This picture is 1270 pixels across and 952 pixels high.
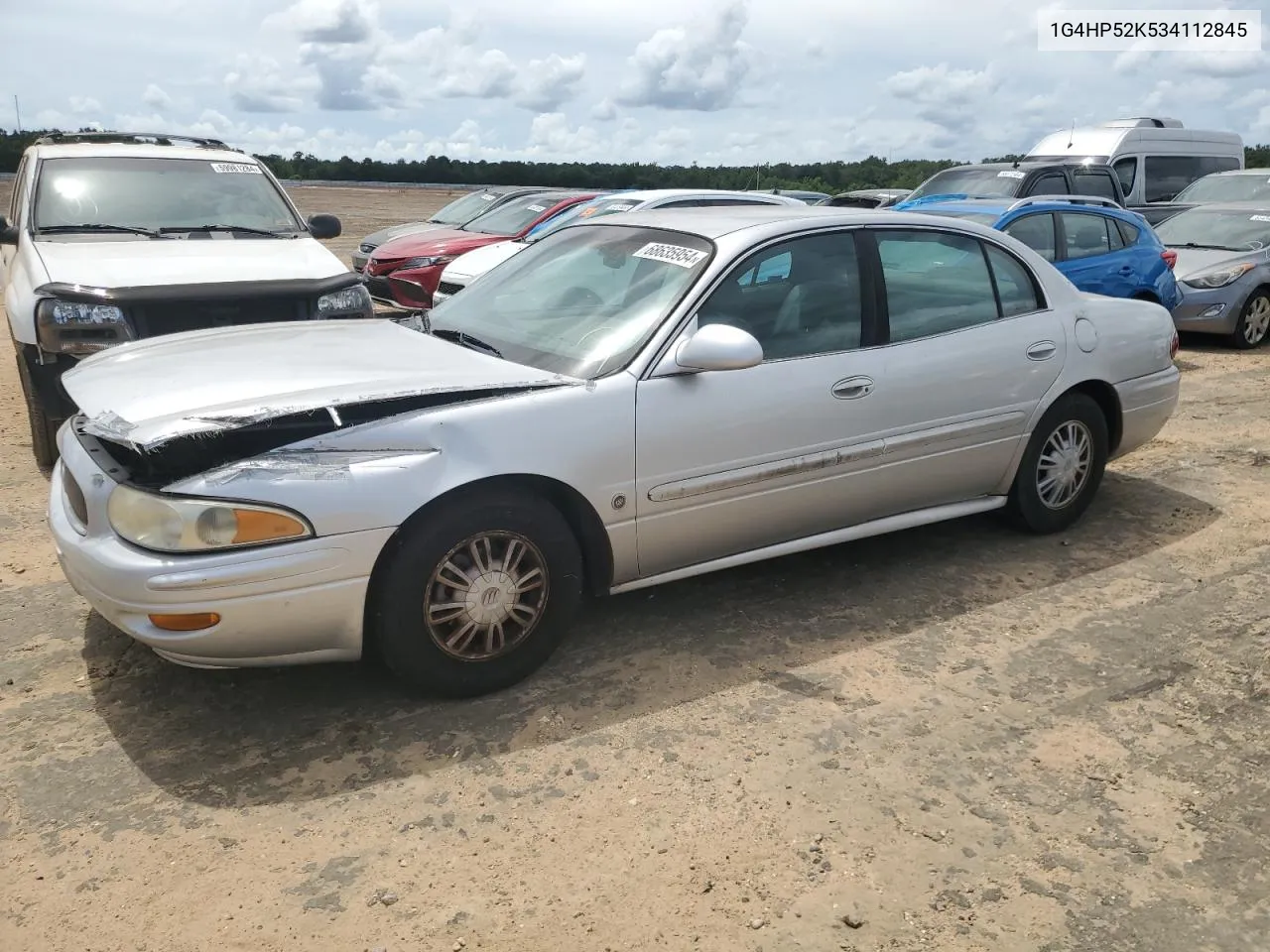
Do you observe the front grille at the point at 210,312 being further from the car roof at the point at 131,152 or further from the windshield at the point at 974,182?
the windshield at the point at 974,182

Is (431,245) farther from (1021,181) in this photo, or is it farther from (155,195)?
(1021,181)

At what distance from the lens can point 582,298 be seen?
4113 millimetres

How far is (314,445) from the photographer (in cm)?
311

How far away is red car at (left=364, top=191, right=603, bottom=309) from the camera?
424 inches

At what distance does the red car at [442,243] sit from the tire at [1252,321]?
712cm

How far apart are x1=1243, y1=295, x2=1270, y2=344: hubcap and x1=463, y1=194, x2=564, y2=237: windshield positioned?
762 centimetres

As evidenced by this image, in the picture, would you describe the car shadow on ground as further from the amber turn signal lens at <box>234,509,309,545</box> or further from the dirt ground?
the amber turn signal lens at <box>234,509,309,545</box>

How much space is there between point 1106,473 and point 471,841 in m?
4.83

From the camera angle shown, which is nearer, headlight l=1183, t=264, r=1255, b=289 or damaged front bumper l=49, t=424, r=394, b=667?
damaged front bumper l=49, t=424, r=394, b=667

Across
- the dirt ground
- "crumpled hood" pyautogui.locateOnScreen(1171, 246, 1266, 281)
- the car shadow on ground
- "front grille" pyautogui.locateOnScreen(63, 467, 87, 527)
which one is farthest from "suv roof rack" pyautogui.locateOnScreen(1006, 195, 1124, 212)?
"front grille" pyautogui.locateOnScreen(63, 467, 87, 527)

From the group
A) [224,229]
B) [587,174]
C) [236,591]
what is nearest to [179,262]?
[224,229]

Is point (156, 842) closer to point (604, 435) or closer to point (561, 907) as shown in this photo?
point (561, 907)

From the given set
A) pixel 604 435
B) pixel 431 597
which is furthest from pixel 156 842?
pixel 604 435

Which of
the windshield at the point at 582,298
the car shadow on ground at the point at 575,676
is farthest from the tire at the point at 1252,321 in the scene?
the windshield at the point at 582,298
